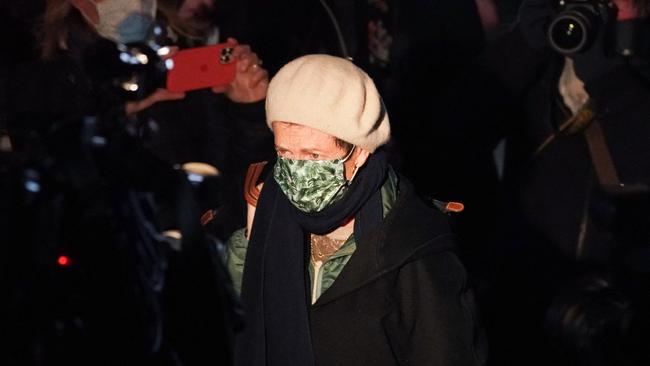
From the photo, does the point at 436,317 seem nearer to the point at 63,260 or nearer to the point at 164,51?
the point at 63,260

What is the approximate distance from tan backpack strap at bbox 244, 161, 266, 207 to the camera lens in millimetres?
1591

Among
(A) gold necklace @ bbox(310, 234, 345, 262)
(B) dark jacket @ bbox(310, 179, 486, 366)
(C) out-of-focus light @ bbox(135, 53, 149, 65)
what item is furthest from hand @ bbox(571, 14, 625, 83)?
Answer: (C) out-of-focus light @ bbox(135, 53, 149, 65)

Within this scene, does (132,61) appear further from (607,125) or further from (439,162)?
(607,125)

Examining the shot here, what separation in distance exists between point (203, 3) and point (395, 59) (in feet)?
3.58

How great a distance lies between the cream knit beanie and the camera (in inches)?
108

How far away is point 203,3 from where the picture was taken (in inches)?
171

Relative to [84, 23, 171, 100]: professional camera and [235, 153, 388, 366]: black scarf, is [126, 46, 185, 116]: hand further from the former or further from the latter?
[235, 153, 388, 366]: black scarf

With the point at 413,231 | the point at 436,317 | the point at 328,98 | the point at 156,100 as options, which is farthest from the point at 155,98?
the point at 436,317

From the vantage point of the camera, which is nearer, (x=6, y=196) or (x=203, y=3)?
Answer: (x=6, y=196)

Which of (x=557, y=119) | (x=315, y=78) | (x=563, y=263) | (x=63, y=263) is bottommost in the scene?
(x=563, y=263)

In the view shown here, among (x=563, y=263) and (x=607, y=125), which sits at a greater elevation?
(x=607, y=125)

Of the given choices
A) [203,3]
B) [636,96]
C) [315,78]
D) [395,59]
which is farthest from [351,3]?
[315,78]

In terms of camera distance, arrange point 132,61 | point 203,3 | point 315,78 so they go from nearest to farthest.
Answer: point 315,78
point 132,61
point 203,3

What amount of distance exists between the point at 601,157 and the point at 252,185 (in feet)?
5.87
